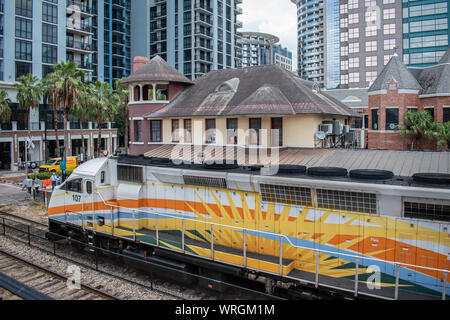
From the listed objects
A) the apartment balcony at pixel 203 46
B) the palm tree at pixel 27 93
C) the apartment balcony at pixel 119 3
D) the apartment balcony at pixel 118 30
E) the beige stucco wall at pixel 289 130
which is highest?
the apartment balcony at pixel 119 3

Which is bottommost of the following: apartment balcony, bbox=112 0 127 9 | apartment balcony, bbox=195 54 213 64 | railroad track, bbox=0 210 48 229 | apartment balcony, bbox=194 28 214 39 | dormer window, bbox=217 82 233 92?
railroad track, bbox=0 210 48 229

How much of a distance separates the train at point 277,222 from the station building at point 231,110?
714cm

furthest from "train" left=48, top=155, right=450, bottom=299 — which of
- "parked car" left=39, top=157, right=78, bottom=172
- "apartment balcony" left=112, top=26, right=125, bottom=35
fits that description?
"apartment balcony" left=112, top=26, right=125, bottom=35

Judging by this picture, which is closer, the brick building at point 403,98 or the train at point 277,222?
the train at point 277,222

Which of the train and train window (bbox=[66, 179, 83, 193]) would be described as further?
train window (bbox=[66, 179, 83, 193])

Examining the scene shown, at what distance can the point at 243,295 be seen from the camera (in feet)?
43.2

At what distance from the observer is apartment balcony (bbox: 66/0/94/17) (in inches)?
2689

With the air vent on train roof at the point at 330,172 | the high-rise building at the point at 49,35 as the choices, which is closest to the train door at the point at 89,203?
the air vent on train roof at the point at 330,172

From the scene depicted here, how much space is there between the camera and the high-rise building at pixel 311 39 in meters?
143

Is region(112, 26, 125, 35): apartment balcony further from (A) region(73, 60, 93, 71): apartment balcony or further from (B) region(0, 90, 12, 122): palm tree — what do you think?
(B) region(0, 90, 12, 122): palm tree

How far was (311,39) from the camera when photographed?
147 meters

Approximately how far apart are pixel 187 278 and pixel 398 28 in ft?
303

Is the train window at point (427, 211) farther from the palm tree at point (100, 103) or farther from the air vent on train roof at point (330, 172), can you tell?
the palm tree at point (100, 103)

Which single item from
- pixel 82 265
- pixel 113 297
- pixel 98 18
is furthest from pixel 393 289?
pixel 98 18
